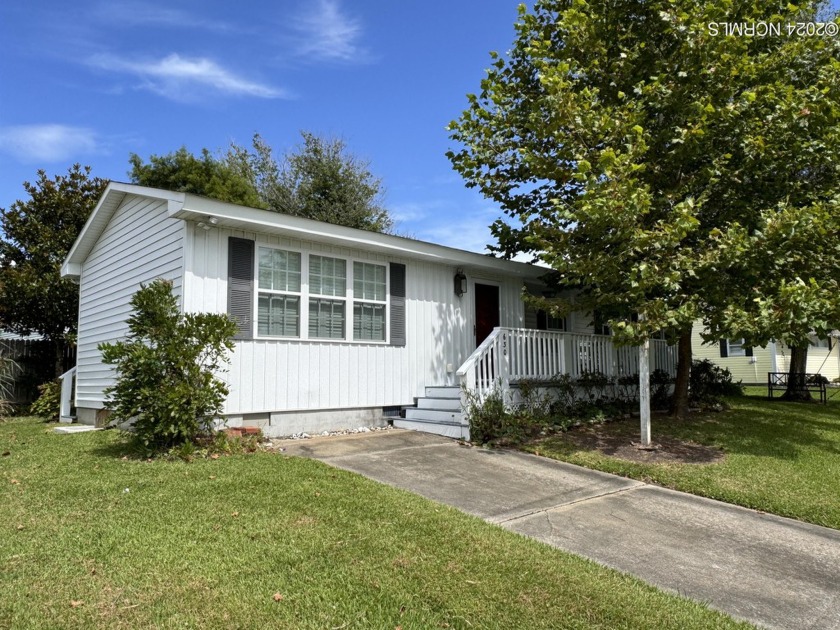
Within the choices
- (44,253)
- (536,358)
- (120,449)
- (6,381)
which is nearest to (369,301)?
(536,358)

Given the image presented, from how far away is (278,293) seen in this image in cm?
772

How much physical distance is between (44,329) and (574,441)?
1384 cm

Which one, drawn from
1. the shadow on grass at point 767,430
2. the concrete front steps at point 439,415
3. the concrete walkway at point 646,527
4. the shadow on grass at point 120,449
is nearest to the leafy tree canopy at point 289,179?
the concrete front steps at point 439,415

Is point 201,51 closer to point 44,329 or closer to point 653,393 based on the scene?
point 44,329

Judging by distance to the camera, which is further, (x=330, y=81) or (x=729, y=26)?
(x=330, y=81)

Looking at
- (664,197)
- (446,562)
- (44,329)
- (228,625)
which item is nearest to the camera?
(228,625)

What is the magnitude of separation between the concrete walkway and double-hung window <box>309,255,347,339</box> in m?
1.97

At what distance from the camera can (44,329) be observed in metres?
14.2

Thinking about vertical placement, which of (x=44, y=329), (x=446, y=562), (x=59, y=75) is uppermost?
(x=59, y=75)

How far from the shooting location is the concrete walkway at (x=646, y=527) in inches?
126

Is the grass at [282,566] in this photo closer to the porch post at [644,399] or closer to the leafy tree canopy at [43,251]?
the porch post at [644,399]

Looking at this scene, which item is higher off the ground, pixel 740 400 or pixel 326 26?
pixel 326 26

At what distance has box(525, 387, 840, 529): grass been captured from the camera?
16.6 ft

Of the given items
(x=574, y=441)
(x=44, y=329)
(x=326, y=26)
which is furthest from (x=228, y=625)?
(x=44, y=329)
